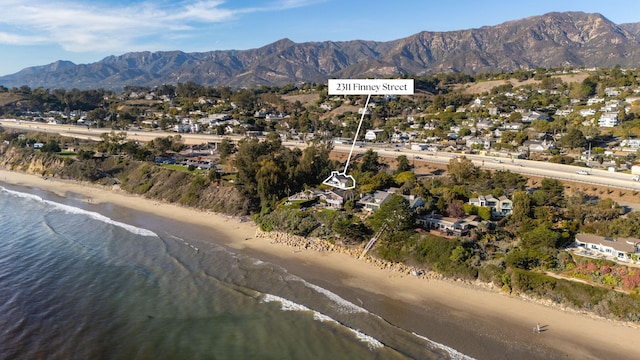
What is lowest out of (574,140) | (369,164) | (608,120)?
(369,164)

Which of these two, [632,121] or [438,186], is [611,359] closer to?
[438,186]

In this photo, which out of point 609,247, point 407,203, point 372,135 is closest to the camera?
point 609,247

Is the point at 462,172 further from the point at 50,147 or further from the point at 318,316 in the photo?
the point at 50,147

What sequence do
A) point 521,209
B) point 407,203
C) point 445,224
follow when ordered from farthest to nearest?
point 407,203, point 521,209, point 445,224

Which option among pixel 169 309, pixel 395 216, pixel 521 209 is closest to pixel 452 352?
pixel 395 216

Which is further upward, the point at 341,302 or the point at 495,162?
the point at 495,162

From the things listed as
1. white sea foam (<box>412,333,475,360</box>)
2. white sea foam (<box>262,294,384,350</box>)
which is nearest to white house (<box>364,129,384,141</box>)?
white sea foam (<box>262,294,384,350</box>)

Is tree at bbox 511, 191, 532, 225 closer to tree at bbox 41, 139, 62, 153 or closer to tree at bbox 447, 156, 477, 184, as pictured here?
tree at bbox 447, 156, 477, 184
